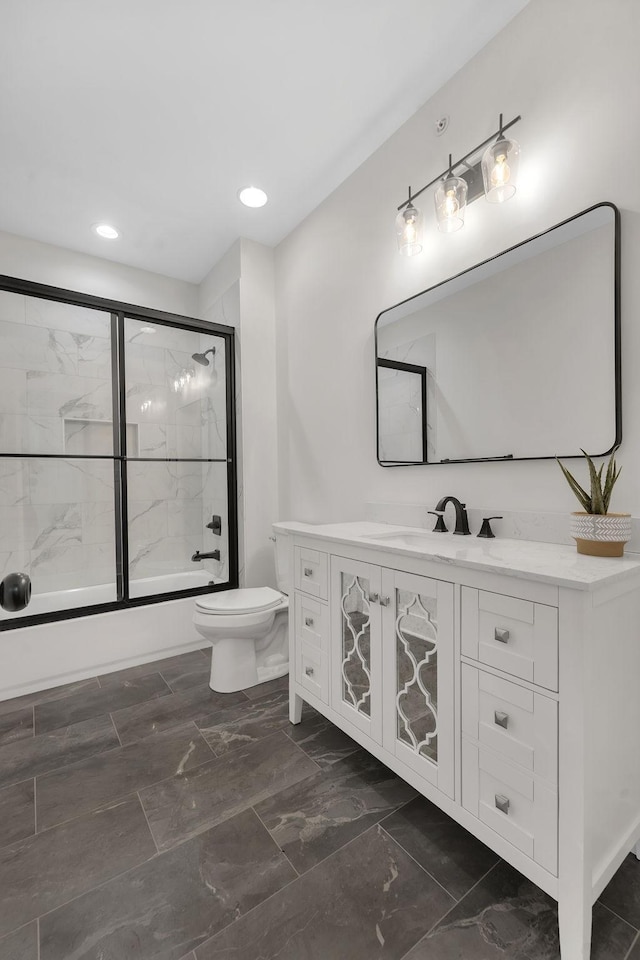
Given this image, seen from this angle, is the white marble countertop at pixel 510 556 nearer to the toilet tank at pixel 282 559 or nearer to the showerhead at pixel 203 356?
the toilet tank at pixel 282 559

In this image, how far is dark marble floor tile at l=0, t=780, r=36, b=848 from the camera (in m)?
1.36

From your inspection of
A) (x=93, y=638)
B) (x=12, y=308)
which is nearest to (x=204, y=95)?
(x=12, y=308)

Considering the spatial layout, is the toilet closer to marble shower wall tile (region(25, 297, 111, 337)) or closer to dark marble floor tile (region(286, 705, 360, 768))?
dark marble floor tile (region(286, 705, 360, 768))

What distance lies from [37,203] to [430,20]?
2247 millimetres

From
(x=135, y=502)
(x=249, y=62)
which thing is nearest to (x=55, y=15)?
(x=249, y=62)

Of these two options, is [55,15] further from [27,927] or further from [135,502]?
[27,927]

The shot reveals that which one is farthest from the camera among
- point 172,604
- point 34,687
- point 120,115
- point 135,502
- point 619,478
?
point 135,502

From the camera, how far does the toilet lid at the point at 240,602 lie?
2.17m

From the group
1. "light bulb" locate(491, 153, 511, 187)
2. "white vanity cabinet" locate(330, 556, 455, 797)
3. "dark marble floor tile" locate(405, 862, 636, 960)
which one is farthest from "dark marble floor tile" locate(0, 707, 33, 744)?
"light bulb" locate(491, 153, 511, 187)

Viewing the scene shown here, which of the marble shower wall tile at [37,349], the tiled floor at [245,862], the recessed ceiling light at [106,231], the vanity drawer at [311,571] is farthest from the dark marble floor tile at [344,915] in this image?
the recessed ceiling light at [106,231]

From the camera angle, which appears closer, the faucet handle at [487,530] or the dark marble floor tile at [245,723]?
the faucet handle at [487,530]

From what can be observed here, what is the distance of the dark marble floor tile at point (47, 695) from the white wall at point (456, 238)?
148 cm

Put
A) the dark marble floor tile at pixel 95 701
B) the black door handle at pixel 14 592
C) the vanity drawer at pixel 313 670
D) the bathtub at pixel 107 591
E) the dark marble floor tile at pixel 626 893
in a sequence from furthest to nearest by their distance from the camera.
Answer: the bathtub at pixel 107 591
the dark marble floor tile at pixel 95 701
the vanity drawer at pixel 313 670
the dark marble floor tile at pixel 626 893
the black door handle at pixel 14 592

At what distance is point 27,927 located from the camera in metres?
1.07
